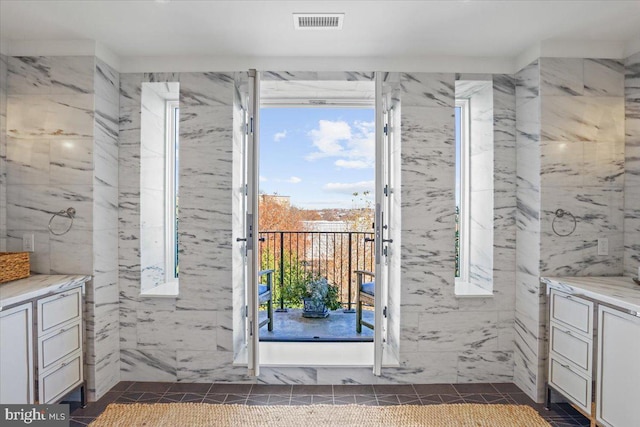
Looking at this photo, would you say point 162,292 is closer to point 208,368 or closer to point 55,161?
point 208,368

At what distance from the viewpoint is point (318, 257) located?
529 cm

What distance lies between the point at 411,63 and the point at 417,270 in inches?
63.5

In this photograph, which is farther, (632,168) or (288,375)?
(288,375)

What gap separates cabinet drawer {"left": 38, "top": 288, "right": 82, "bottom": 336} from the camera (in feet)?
7.34

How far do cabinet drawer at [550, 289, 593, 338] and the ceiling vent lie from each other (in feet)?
7.46

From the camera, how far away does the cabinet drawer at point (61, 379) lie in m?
2.23

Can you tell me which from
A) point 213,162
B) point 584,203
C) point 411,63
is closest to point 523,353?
point 584,203

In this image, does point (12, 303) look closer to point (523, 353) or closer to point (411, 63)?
point (411, 63)

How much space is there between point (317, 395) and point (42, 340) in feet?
5.88

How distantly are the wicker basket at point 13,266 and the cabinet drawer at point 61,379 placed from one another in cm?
62

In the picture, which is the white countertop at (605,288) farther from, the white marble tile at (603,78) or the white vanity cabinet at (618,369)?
the white marble tile at (603,78)

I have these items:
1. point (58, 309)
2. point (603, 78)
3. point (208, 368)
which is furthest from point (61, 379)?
point (603, 78)

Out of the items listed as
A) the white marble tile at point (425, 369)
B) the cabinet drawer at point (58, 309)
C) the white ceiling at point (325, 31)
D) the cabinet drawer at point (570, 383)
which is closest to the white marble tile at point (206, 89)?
the white ceiling at point (325, 31)

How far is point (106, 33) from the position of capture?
258 cm
